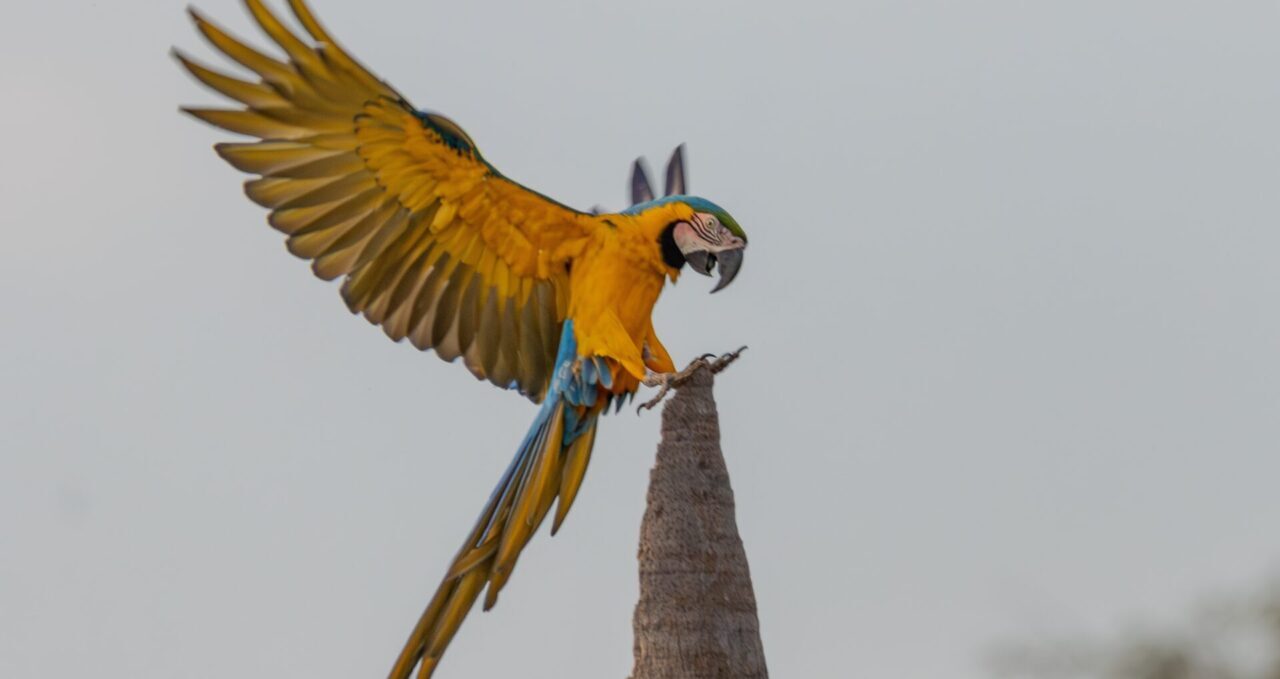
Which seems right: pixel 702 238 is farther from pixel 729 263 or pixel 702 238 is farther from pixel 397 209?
pixel 397 209

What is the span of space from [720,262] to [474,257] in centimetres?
102

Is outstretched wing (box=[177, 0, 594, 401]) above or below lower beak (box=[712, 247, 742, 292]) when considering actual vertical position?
below

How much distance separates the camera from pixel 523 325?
26.9 feet

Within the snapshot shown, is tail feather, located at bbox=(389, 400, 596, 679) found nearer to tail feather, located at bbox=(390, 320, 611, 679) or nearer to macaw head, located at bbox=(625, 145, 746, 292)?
tail feather, located at bbox=(390, 320, 611, 679)

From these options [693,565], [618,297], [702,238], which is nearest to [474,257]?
[618,297]

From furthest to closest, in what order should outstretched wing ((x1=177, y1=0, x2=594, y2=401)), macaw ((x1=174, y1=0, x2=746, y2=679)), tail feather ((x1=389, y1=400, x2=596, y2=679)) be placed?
1. tail feather ((x1=389, y1=400, x2=596, y2=679))
2. macaw ((x1=174, y1=0, x2=746, y2=679))
3. outstretched wing ((x1=177, y1=0, x2=594, y2=401))

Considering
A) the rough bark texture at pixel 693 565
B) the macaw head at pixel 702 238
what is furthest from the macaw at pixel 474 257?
the rough bark texture at pixel 693 565

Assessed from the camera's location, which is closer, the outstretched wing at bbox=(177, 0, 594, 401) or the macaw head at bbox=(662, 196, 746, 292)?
the outstretched wing at bbox=(177, 0, 594, 401)

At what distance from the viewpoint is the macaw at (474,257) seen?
767cm

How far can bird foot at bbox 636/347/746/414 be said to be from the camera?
779 cm

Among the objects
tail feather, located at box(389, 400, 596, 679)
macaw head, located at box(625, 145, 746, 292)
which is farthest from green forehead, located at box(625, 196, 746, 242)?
tail feather, located at box(389, 400, 596, 679)

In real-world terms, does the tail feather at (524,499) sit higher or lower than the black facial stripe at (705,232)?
lower

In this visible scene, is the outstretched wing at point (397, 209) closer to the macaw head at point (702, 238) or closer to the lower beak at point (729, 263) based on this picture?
the macaw head at point (702, 238)

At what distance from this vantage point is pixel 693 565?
28.6 ft
